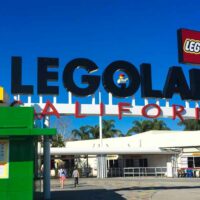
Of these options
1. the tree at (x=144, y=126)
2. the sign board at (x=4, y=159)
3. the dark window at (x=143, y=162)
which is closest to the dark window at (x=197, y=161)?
the dark window at (x=143, y=162)

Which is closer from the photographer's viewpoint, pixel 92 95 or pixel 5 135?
pixel 5 135

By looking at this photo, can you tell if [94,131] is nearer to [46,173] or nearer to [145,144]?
[145,144]

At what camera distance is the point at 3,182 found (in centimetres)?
1576

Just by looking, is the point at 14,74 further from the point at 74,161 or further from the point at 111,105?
the point at 74,161

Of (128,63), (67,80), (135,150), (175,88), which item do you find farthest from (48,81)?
(135,150)

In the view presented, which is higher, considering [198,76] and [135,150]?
[198,76]

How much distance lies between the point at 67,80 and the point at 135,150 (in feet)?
79.7

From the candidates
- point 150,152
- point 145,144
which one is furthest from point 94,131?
point 150,152

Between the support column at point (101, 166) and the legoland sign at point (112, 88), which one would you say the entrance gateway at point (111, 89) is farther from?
the support column at point (101, 166)

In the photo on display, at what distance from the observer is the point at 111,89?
2577cm

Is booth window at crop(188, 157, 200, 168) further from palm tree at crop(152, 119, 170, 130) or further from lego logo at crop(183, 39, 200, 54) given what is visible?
palm tree at crop(152, 119, 170, 130)

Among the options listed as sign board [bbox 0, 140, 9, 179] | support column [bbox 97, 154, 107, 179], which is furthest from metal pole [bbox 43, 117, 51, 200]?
support column [bbox 97, 154, 107, 179]

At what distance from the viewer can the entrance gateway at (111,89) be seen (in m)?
24.4

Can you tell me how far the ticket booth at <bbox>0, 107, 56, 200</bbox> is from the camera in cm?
1577
